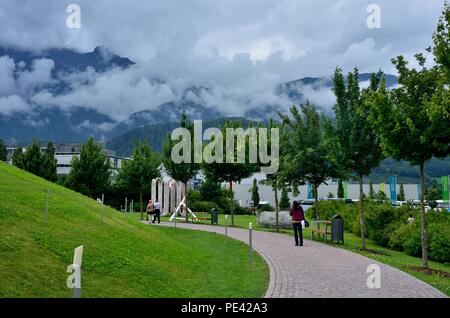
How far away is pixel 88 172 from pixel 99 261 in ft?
134

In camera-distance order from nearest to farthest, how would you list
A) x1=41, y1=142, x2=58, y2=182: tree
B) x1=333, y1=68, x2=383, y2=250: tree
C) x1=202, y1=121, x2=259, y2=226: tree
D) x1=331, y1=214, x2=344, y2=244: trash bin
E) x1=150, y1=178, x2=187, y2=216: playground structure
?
x1=333, y1=68, x2=383, y2=250: tree → x1=331, y1=214, x2=344, y2=244: trash bin → x1=202, y1=121, x2=259, y2=226: tree → x1=150, y1=178, x2=187, y2=216: playground structure → x1=41, y1=142, x2=58, y2=182: tree

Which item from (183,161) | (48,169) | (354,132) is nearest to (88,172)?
(48,169)

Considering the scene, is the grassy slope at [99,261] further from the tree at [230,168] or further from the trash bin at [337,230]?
the tree at [230,168]

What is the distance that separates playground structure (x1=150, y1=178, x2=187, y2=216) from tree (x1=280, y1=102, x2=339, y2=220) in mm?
17896

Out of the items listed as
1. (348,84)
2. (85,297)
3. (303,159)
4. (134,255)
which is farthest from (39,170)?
(85,297)

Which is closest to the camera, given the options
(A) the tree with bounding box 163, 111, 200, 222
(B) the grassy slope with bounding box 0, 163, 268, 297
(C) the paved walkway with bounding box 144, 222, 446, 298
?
(B) the grassy slope with bounding box 0, 163, 268, 297

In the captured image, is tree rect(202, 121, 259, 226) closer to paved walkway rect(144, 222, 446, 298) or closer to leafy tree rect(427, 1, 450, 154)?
paved walkway rect(144, 222, 446, 298)

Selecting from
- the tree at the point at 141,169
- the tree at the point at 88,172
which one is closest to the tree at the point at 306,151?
the tree at the point at 141,169

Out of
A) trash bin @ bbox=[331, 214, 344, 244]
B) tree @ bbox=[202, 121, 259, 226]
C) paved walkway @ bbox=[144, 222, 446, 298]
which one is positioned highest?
tree @ bbox=[202, 121, 259, 226]

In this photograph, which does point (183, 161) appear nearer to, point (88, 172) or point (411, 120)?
point (88, 172)

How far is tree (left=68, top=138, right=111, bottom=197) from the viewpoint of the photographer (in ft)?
162

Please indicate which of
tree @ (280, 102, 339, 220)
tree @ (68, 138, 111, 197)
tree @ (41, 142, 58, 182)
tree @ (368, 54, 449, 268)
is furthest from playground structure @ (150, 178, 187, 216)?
tree @ (368, 54, 449, 268)

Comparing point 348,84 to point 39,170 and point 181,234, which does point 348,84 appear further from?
point 39,170

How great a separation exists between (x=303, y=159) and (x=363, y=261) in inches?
394
